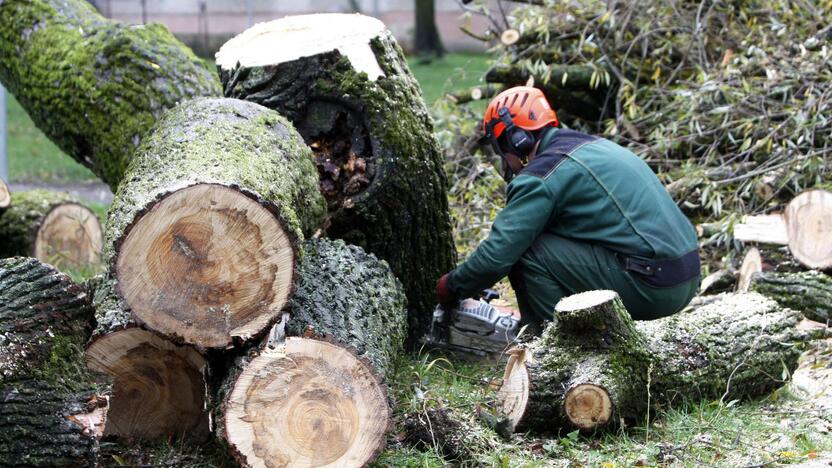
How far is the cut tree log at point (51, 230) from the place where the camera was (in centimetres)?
735

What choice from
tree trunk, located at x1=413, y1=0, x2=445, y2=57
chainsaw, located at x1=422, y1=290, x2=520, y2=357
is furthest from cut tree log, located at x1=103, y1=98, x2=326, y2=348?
tree trunk, located at x1=413, y1=0, x2=445, y2=57

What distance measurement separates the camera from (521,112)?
5078 millimetres

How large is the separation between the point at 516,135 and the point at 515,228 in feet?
1.66

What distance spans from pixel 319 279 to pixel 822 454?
2184mm

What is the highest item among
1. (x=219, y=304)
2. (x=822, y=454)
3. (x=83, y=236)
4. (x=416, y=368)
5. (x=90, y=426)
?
(x=219, y=304)

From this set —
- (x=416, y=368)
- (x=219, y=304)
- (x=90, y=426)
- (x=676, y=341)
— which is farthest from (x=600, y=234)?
(x=90, y=426)

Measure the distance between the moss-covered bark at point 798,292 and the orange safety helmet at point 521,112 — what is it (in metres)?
1.48

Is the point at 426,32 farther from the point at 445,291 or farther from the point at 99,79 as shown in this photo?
the point at 445,291

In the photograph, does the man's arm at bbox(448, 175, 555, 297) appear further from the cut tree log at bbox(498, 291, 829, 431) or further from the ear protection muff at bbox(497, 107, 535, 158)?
the cut tree log at bbox(498, 291, 829, 431)

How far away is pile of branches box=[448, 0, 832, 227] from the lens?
7160 mm

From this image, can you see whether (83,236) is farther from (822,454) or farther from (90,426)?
(822,454)

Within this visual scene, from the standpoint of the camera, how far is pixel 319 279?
436 centimetres

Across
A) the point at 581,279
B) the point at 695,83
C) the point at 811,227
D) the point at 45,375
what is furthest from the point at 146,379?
the point at 695,83

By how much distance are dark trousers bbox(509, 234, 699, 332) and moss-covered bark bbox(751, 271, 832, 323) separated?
633 mm
